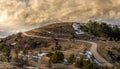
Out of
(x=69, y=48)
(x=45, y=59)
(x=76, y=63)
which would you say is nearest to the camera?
(x=76, y=63)

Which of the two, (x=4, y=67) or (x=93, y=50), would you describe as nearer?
(x=4, y=67)

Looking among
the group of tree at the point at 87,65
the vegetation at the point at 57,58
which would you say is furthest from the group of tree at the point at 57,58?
the group of tree at the point at 87,65

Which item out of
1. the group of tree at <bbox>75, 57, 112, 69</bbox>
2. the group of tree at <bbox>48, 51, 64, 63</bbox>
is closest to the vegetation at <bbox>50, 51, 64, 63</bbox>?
the group of tree at <bbox>48, 51, 64, 63</bbox>

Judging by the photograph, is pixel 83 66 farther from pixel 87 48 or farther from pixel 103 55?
pixel 87 48

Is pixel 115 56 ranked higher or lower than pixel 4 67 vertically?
lower

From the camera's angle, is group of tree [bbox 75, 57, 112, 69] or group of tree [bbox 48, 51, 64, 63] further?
group of tree [bbox 48, 51, 64, 63]

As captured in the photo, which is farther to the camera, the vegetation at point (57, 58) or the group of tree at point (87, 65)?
the vegetation at point (57, 58)

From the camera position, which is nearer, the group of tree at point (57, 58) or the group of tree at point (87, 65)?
the group of tree at point (87, 65)

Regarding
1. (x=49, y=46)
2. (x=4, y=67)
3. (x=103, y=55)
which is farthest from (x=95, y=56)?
(x=4, y=67)

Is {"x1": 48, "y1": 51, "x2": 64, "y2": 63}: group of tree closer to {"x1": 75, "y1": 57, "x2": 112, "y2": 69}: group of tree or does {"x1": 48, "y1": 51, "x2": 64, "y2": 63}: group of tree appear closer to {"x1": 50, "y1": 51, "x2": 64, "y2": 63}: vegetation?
{"x1": 50, "y1": 51, "x2": 64, "y2": 63}: vegetation

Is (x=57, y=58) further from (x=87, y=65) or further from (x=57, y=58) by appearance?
(x=87, y=65)

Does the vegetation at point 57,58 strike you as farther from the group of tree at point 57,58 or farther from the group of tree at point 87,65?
the group of tree at point 87,65
